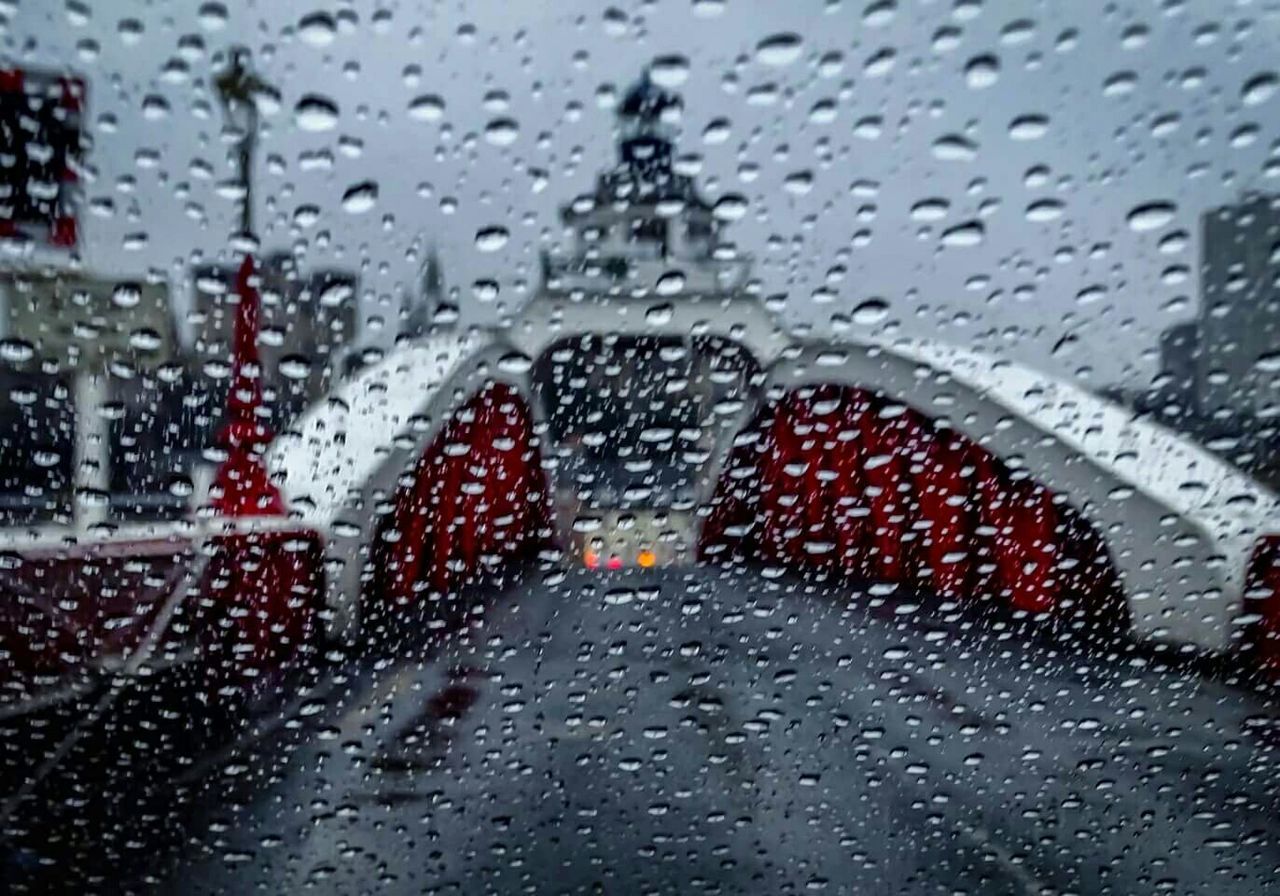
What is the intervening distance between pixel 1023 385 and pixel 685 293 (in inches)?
28.7

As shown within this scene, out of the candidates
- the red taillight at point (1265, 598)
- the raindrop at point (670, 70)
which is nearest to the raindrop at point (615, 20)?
the raindrop at point (670, 70)

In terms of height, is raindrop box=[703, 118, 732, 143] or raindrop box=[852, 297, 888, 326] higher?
raindrop box=[703, 118, 732, 143]

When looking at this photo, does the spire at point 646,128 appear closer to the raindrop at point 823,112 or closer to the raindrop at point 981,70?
the raindrop at point 823,112

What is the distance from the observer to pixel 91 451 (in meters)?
2.40

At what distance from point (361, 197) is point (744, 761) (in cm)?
146

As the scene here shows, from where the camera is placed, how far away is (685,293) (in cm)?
226

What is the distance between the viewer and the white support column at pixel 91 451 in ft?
7.73

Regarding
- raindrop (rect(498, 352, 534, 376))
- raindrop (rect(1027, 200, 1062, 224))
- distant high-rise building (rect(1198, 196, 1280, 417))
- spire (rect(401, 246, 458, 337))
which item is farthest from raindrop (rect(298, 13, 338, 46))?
distant high-rise building (rect(1198, 196, 1280, 417))

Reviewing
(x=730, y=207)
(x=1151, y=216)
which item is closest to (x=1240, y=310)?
(x=1151, y=216)

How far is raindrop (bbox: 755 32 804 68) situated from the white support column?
4.89 feet

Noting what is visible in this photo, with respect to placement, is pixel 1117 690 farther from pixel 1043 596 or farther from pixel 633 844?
pixel 633 844

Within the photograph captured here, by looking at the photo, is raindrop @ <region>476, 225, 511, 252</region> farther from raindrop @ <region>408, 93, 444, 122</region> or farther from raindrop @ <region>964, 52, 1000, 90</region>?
raindrop @ <region>964, 52, 1000, 90</region>

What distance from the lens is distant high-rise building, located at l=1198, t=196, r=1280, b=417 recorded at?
2109 mm

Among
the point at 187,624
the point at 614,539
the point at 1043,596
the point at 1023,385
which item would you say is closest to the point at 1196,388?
the point at 1023,385
